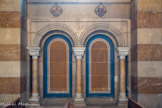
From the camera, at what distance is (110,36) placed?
25.0ft

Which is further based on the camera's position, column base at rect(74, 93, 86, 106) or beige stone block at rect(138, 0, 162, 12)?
column base at rect(74, 93, 86, 106)

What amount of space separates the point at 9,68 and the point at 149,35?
590 cm

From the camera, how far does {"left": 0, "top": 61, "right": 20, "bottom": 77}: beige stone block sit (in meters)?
6.64

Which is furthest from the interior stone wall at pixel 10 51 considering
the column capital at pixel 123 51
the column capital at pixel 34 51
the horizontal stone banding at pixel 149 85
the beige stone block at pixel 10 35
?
the horizontal stone banding at pixel 149 85

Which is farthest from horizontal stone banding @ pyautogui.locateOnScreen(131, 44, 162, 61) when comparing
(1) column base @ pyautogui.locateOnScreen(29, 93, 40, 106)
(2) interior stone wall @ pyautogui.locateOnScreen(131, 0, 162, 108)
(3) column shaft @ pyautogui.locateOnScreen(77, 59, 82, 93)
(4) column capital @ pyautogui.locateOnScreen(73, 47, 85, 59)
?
(1) column base @ pyautogui.locateOnScreen(29, 93, 40, 106)

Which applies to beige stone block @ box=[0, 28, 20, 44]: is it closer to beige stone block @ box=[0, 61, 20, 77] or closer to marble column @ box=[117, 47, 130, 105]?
beige stone block @ box=[0, 61, 20, 77]

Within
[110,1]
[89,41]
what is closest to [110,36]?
[89,41]

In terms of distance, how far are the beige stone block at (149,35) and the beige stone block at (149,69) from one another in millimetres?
862

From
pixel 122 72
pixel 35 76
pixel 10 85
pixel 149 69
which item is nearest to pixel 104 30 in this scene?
pixel 122 72

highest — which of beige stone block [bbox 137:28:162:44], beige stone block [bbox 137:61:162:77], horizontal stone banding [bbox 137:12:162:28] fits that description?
horizontal stone banding [bbox 137:12:162:28]

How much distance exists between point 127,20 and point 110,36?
1.04m

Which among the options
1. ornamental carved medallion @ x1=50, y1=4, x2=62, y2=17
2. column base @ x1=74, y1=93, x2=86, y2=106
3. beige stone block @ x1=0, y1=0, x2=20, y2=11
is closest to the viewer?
beige stone block @ x1=0, y1=0, x2=20, y2=11

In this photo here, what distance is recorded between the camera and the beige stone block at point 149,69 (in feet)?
21.8

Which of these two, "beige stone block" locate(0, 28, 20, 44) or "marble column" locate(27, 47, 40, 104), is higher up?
"beige stone block" locate(0, 28, 20, 44)
